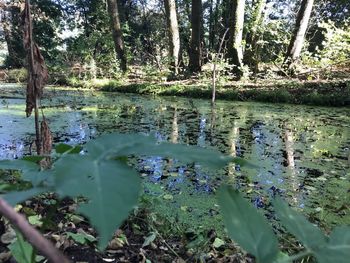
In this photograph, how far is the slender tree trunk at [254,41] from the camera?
33.3 ft

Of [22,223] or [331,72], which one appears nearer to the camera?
[22,223]

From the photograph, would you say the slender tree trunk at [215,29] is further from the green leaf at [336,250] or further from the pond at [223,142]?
the green leaf at [336,250]

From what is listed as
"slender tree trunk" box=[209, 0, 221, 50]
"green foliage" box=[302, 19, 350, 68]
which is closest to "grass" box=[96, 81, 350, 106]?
"green foliage" box=[302, 19, 350, 68]

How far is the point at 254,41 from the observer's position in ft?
34.3

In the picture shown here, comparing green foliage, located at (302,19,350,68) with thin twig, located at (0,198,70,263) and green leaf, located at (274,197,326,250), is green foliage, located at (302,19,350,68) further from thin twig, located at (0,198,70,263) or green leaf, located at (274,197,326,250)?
thin twig, located at (0,198,70,263)

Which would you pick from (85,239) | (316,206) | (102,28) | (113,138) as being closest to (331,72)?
(316,206)

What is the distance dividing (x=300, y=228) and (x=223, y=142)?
3946mm

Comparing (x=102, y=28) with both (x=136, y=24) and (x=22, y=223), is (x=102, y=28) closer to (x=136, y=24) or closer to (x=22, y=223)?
(x=136, y=24)

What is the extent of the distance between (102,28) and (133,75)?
5.47 metres

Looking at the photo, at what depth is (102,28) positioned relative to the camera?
17297mm

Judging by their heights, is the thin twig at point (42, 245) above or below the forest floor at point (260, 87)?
above

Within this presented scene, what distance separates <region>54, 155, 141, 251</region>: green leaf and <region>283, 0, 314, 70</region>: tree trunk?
978 centimetres

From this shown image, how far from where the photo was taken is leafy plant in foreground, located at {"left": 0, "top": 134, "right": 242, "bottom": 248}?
0.35m

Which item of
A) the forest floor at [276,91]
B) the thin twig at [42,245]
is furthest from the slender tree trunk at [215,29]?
the thin twig at [42,245]
